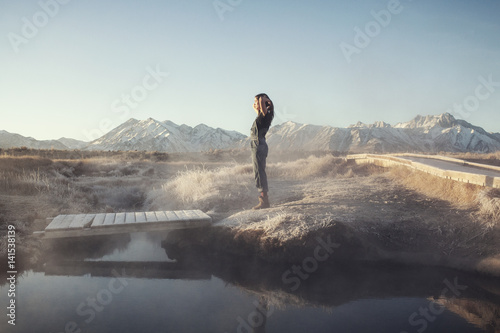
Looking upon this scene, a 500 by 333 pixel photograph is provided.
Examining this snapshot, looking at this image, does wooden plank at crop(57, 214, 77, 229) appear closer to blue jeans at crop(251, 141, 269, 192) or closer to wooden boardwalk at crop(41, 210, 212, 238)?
wooden boardwalk at crop(41, 210, 212, 238)

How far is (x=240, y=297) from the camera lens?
17.1 ft

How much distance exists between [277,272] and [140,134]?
102 metres

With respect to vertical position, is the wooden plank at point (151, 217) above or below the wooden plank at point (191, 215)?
below

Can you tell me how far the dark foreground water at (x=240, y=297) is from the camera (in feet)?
14.6

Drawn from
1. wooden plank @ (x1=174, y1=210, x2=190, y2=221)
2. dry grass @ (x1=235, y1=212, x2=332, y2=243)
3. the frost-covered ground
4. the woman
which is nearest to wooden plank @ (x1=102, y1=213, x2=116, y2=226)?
wooden plank @ (x1=174, y1=210, x2=190, y2=221)

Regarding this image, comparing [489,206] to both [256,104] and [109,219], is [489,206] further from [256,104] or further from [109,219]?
[109,219]

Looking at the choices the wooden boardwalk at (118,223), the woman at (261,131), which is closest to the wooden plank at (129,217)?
the wooden boardwalk at (118,223)

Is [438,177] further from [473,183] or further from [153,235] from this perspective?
[153,235]

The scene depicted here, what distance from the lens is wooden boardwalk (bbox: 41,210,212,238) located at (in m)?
6.54

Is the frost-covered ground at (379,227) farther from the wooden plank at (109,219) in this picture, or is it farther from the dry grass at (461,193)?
the wooden plank at (109,219)

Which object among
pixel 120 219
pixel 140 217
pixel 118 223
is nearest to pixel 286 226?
pixel 140 217
